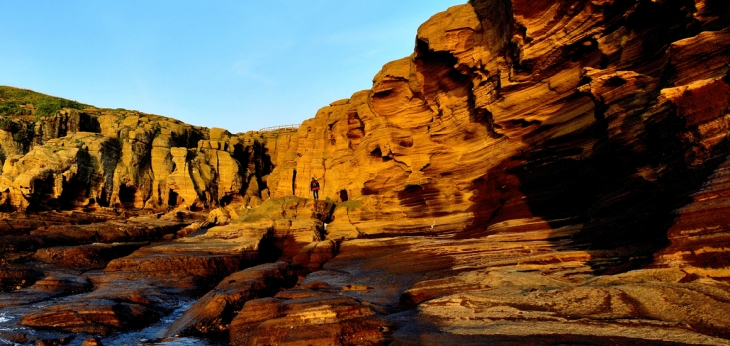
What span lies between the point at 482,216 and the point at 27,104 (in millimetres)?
65217

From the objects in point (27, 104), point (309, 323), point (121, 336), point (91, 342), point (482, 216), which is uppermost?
point (27, 104)

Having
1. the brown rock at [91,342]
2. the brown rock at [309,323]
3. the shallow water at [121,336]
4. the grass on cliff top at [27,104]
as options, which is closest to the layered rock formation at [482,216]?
the brown rock at [309,323]

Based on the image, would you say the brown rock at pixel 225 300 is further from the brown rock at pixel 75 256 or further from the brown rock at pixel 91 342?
the brown rock at pixel 75 256

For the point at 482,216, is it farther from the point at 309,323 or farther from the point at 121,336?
the point at 121,336

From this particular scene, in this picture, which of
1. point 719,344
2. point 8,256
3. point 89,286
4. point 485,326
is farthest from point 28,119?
point 719,344

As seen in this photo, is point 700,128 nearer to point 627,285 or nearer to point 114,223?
point 627,285

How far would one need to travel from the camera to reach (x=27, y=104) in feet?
182

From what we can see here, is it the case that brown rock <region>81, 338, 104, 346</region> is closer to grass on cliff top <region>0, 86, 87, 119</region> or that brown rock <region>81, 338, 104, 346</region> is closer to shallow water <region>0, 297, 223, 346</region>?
shallow water <region>0, 297, 223, 346</region>

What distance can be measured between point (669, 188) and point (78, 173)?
5020cm

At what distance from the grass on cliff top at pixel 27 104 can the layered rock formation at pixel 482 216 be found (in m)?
15.0

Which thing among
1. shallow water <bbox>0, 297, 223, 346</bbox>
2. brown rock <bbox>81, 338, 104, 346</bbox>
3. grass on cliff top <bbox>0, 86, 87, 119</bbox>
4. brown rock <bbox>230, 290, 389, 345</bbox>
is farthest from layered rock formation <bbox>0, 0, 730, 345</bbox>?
grass on cliff top <bbox>0, 86, 87, 119</bbox>

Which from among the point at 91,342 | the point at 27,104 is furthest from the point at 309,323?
the point at 27,104

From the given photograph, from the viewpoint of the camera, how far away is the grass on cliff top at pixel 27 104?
5181 cm

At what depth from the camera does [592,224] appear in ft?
43.6
